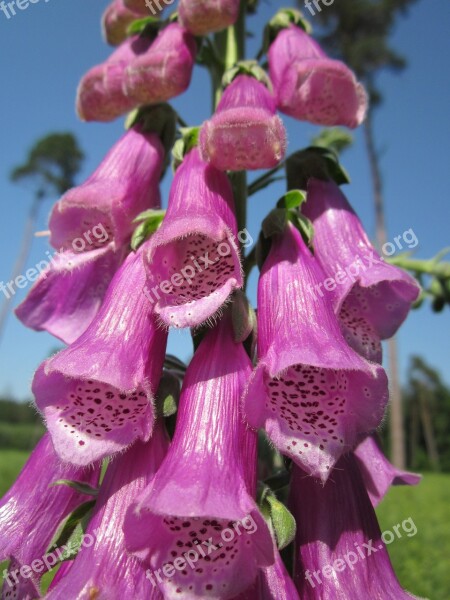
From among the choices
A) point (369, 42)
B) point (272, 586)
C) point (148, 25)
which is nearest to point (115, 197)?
point (148, 25)

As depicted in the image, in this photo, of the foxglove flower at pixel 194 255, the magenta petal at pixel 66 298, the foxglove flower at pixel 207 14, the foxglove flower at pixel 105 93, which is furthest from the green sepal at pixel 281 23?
the magenta petal at pixel 66 298

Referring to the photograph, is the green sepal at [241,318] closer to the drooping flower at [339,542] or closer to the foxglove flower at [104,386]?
the foxglove flower at [104,386]

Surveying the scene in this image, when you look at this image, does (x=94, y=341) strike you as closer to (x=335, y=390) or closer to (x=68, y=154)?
(x=335, y=390)

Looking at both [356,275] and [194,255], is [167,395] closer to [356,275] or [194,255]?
[194,255]

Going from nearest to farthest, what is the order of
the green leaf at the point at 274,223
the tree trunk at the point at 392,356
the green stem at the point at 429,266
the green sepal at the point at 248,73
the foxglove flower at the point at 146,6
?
the green leaf at the point at 274,223, the green sepal at the point at 248,73, the foxglove flower at the point at 146,6, the green stem at the point at 429,266, the tree trunk at the point at 392,356

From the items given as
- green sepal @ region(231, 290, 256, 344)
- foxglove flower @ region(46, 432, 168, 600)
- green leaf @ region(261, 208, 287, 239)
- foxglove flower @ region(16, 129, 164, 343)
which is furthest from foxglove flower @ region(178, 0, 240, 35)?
foxglove flower @ region(46, 432, 168, 600)
